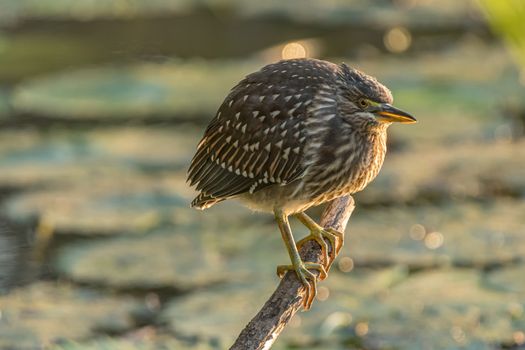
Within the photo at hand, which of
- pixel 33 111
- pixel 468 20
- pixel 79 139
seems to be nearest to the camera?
pixel 79 139

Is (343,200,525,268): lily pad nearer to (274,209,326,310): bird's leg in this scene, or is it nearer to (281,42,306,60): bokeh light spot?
(274,209,326,310): bird's leg

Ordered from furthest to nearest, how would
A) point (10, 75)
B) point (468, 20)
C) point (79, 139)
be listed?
point (468, 20) < point (10, 75) < point (79, 139)

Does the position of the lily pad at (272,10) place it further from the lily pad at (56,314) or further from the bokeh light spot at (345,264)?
the lily pad at (56,314)

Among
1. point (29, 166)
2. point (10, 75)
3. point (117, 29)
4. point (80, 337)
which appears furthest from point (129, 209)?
point (117, 29)

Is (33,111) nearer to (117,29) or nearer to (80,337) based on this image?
(117,29)

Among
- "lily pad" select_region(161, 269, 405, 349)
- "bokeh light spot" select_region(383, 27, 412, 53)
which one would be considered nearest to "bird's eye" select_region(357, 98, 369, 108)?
"lily pad" select_region(161, 269, 405, 349)

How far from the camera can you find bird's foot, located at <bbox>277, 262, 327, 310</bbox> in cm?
387

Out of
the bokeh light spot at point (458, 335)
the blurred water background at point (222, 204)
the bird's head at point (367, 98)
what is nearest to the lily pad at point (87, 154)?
the blurred water background at point (222, 204)

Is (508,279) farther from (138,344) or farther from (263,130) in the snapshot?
(263,130)

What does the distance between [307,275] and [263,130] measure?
557 millimetres

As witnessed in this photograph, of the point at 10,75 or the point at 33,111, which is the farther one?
the point at 10,75

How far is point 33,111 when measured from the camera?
27.8 feet

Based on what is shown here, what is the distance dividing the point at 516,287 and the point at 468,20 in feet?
17.1

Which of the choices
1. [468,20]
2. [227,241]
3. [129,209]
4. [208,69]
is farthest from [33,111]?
[468,20]
